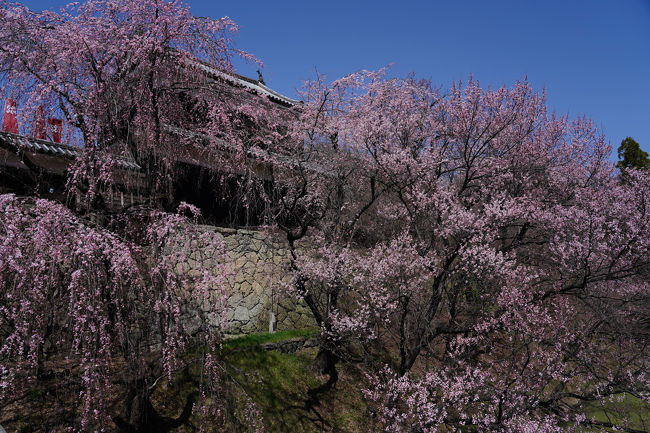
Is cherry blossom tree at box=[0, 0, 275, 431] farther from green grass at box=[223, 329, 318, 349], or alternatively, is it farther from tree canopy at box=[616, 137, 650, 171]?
tree canopy at box=[616, 137, 650, 171]

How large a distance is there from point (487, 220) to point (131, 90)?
24.8ft

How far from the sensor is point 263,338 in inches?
408

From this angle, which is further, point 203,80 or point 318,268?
point 318,268

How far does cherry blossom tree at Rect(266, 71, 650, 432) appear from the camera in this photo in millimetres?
7763

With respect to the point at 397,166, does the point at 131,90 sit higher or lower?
lower

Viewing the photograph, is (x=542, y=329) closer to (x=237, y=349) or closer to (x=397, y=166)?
(x=397, y=166)

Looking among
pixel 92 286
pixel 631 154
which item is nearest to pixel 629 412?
pixel 92 286

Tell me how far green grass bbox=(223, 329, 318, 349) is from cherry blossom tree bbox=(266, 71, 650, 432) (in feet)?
3.74

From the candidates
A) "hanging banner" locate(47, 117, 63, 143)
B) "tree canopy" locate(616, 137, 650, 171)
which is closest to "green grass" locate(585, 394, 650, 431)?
"hanging banner" locate(47, 117, 63, 143)

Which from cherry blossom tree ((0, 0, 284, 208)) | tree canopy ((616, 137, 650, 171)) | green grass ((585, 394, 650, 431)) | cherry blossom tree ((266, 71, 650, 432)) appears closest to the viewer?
cherry blossom tree ((0, 0, 284, 208))

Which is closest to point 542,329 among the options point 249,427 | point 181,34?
point 249,427

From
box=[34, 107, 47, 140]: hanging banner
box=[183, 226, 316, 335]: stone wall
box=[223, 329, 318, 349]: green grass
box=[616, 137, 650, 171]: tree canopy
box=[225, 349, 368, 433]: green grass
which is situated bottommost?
box=[225, 349, 368, 433]: green grass

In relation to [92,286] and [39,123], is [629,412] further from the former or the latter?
[39,123]

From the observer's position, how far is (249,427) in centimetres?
747
